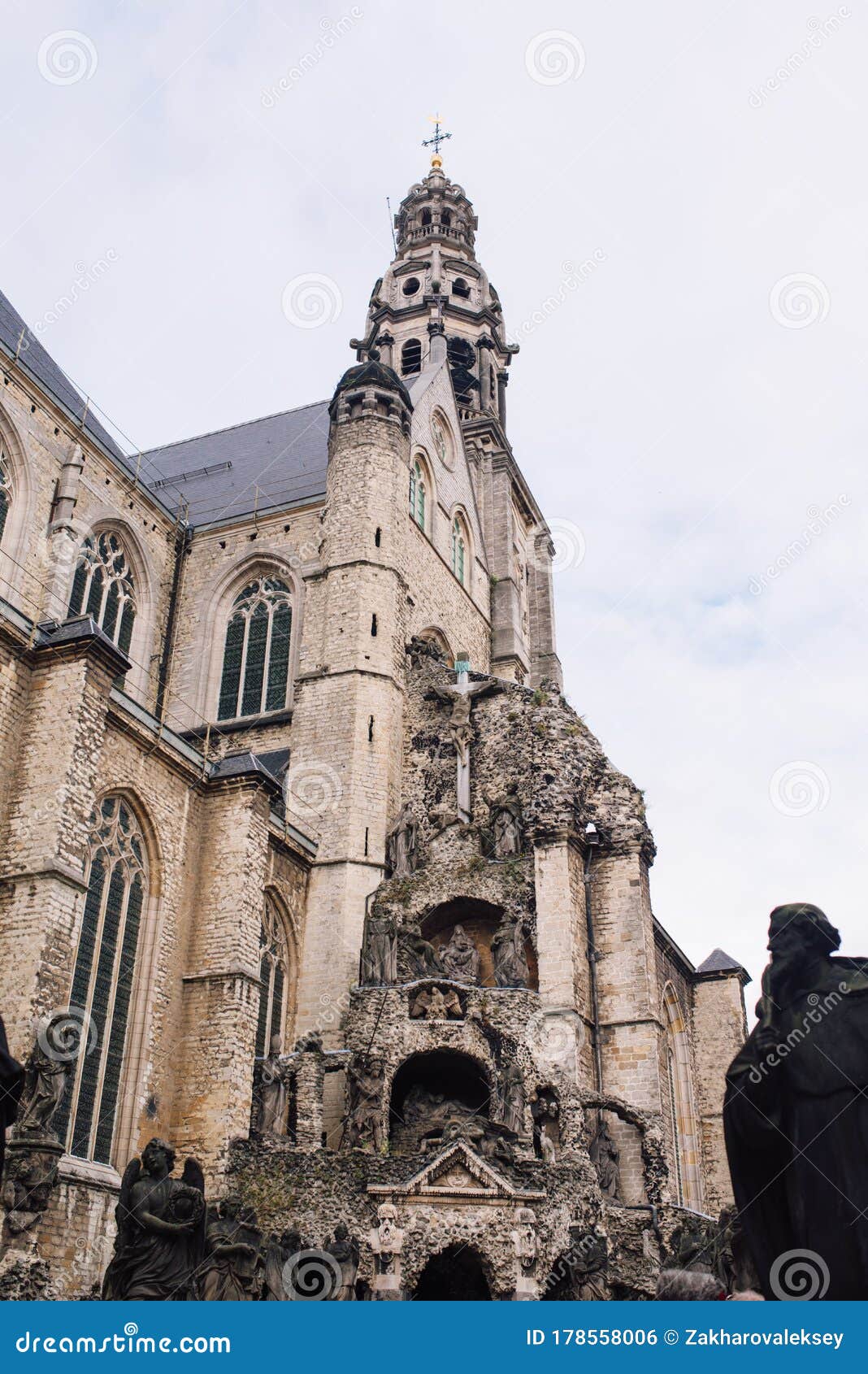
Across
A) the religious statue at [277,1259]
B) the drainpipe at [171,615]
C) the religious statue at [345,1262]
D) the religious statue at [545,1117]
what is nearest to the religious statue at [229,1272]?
the religious statue at [277,1259]

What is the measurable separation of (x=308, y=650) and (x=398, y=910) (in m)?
5.69

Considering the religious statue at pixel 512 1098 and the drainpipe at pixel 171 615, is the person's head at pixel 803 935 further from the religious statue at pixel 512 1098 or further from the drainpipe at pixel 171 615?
the drainpipe at pixel 171 615

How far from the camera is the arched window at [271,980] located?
19.3 meters

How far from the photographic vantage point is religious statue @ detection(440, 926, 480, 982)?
19.5m

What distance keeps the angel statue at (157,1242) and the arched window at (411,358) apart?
1329 inches

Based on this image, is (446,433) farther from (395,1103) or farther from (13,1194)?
(13,1194)

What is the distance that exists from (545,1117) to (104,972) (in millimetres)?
6524

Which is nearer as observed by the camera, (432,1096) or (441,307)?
(432,1096)

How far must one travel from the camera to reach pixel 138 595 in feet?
86.9

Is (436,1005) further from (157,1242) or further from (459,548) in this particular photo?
(459,548)

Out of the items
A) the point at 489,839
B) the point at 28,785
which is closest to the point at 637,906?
the point at 489,839

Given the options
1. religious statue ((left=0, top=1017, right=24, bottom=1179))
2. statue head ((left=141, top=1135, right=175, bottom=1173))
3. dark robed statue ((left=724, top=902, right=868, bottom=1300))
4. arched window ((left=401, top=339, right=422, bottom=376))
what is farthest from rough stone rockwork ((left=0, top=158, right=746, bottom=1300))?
arched window ((left=401, top=339, right=422, bottom=376))

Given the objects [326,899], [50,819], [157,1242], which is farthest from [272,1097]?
[157,1242]

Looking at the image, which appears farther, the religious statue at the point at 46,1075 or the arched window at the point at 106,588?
the arched window at the point at 106,588
